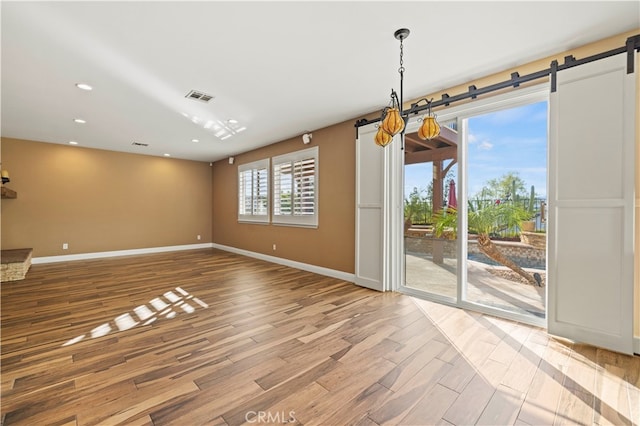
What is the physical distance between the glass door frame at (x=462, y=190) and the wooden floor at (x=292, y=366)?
8.2 inches

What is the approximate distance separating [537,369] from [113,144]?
26.8ft

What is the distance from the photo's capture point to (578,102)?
2.53 meters

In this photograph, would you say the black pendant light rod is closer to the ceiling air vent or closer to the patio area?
the patio area

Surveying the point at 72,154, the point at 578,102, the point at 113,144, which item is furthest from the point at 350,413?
the point at 72,154

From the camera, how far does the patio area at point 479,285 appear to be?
304 centimetres

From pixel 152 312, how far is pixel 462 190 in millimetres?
3979

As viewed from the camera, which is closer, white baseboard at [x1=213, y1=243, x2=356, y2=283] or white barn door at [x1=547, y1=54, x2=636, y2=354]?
white barn door at [x1=547, y1=54, x2=636, y2=354]

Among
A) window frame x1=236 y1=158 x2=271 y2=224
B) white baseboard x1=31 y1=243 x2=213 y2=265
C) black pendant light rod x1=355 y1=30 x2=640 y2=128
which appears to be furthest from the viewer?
window frame x1=236 y1=158 x2=271 y2=224

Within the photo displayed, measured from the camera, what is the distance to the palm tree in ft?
10.1

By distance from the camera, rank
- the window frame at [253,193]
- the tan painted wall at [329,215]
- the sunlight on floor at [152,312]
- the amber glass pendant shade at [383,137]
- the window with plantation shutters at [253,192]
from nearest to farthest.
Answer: the amber glass pendant shade at [383,137] < the sunlight on floor at [152,312] < the tan painted wall at [329,215] < the window frame at [253,193] < the window with plantation shutters at [253,192]

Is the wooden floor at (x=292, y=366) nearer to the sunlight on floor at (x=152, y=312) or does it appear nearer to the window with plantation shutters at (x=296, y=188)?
the sunlight on floor at (x=152, y=312)

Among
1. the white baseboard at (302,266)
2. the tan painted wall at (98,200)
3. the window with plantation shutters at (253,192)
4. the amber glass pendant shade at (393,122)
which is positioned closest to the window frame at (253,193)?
the window with plantation shutters at (253,192)

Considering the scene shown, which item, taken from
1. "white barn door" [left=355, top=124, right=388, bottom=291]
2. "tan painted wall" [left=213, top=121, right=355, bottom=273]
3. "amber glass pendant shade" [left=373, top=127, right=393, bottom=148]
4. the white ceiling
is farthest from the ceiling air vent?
"amber glass pendant shade" [left=373, top=127, right=393, bottom=148]

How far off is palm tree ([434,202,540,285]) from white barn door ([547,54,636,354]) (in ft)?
1.31
